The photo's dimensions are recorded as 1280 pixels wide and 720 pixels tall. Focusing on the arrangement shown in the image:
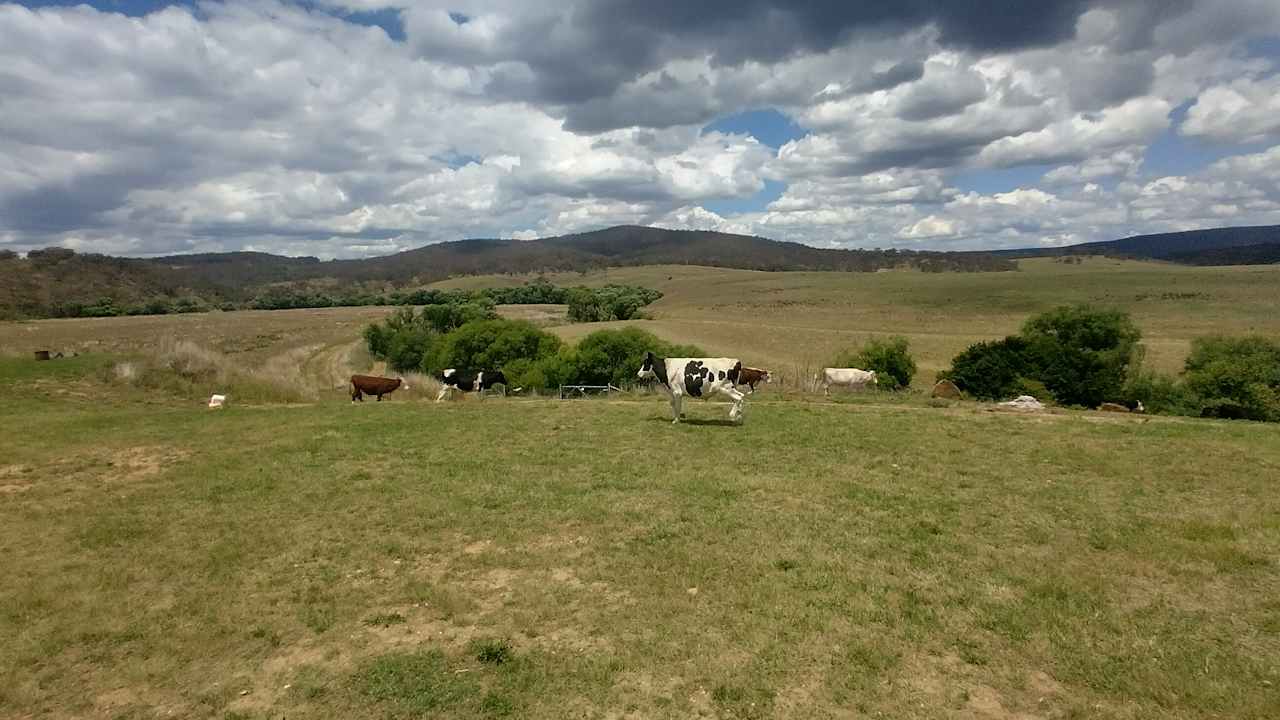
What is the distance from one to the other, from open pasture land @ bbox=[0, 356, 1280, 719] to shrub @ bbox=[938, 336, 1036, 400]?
67.0 feet

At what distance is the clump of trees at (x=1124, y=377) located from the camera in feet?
107

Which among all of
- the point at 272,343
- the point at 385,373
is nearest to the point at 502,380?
the point at 385,373

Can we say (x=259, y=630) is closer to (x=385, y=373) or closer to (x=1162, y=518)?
(x=1162, y=518)

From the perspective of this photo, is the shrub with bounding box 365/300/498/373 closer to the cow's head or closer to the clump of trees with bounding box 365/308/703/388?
the clump of trees with bounding box 365/308/703/388

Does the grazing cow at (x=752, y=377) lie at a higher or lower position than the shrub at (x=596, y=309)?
lower

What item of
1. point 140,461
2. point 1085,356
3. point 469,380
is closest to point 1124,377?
point 1085,356

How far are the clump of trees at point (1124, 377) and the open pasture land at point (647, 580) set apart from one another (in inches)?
835

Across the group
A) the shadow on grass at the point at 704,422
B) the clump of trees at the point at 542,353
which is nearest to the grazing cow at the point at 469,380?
the shadow on grass at the point at 704,422

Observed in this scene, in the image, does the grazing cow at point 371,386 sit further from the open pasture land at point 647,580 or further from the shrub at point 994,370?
the shrub at point 994,370

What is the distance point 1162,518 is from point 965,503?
2.62 m

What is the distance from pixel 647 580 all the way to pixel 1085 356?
119 ft

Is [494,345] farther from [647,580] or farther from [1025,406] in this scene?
[647,580]

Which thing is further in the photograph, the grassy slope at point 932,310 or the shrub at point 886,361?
the grassy slope at point 932,310

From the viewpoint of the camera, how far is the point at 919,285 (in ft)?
445
